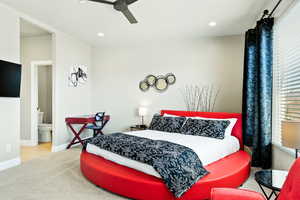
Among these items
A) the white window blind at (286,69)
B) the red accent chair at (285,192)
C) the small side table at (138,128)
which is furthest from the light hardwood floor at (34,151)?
the white window blind at (286,69)

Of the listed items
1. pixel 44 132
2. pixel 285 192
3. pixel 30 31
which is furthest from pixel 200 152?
pixel 30 31

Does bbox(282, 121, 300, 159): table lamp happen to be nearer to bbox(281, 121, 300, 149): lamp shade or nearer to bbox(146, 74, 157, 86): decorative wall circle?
bbox(281, 121, 300, 149): lamp shade

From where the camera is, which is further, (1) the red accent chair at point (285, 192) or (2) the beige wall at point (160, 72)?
(2) the beige wall at point (160, 72)

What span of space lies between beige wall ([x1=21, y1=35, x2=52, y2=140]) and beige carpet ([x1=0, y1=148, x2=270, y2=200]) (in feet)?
5.68

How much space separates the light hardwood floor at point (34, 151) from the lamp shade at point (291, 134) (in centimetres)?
422

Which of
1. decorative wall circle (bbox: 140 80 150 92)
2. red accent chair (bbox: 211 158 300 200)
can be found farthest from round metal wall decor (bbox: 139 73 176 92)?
red accent chair (bbox: 211 158 300 200)

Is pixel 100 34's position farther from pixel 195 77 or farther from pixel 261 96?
pixel 261 96

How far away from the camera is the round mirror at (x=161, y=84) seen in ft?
16.5

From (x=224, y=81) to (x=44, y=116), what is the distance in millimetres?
5187

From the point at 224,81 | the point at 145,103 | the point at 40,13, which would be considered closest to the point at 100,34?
the point at 40,13

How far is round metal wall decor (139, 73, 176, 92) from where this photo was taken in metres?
5.00

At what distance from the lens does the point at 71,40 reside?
490 centimetres

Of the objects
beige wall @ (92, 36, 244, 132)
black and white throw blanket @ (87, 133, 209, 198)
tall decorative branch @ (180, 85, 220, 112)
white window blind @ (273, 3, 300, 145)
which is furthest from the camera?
tall decorative branch @ (180, 85, 220, 112)

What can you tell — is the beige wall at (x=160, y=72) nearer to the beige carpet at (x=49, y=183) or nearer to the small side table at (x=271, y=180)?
the beige carpet at (x=49, y=183)
